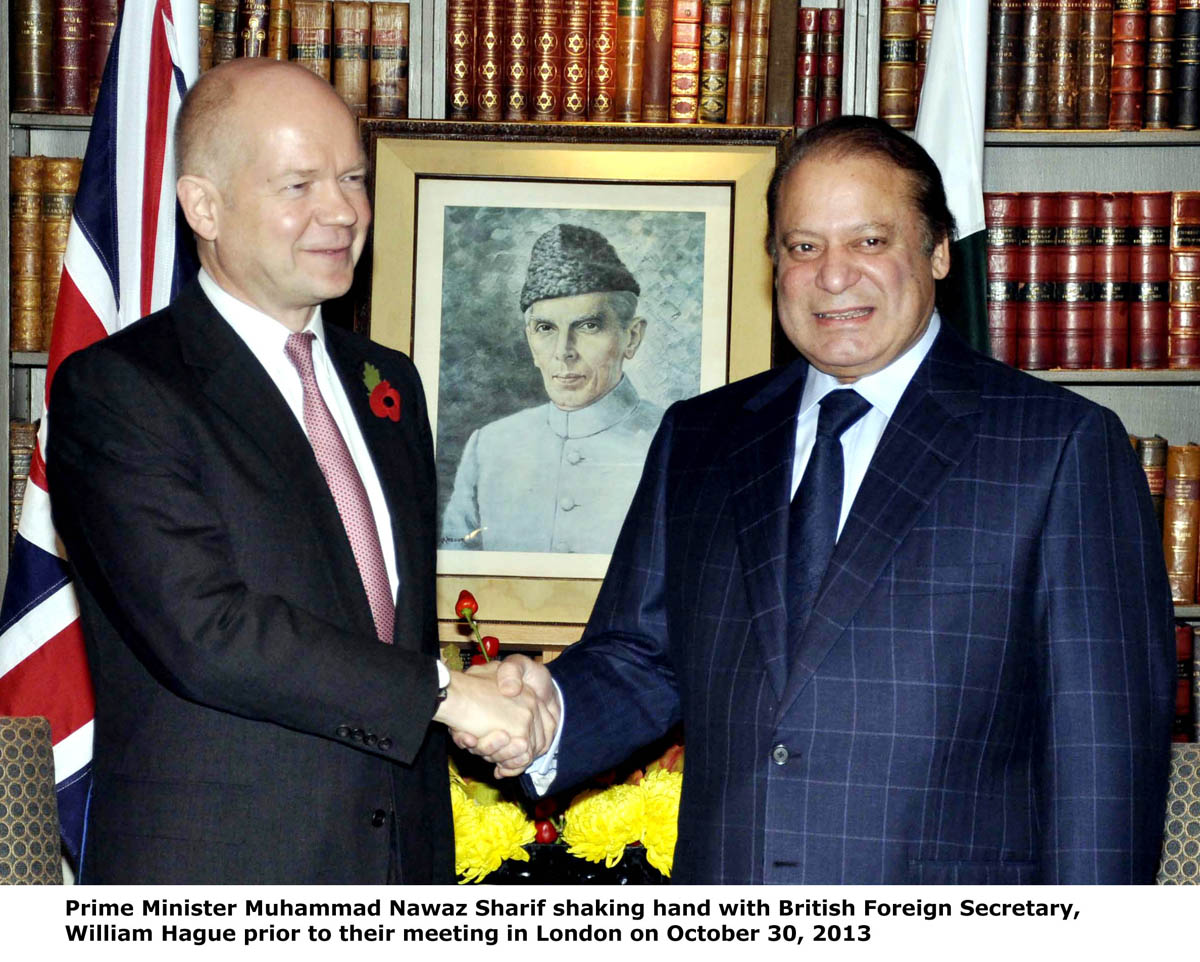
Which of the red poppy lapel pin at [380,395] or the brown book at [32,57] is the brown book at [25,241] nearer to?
the brown book at [32,57]

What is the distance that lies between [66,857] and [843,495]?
2.11m

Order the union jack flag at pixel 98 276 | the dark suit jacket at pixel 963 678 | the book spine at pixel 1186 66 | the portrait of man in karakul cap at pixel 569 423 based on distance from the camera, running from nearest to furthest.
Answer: the dark suit jacket at pixel 963 678, the union jack flag at pixel 98 276, the book spine at pixel 1186 66, the portrait of man in karakul cap at pixel 569 423

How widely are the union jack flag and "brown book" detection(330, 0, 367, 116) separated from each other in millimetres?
404

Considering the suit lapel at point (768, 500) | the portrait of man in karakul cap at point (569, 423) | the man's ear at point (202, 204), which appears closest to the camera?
the suit lapel at point (768, 500)

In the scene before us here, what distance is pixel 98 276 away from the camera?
308cm

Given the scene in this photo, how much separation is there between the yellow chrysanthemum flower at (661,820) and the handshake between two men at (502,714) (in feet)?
0.60

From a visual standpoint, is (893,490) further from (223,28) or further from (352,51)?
(223,28)

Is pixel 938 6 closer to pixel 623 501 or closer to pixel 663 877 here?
pixel 623 501

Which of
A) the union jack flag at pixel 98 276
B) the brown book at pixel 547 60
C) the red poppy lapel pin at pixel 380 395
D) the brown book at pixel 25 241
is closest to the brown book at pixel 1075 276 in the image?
the brown book at pixel 547 60

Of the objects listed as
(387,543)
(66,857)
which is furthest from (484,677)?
(66,857)

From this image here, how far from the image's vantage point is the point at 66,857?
11.1 ft

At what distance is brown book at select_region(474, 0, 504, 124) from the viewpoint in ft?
11.5

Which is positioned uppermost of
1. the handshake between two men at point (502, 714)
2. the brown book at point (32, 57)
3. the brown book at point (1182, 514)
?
the brown book at point (32, 57)

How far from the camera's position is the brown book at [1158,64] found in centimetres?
346
